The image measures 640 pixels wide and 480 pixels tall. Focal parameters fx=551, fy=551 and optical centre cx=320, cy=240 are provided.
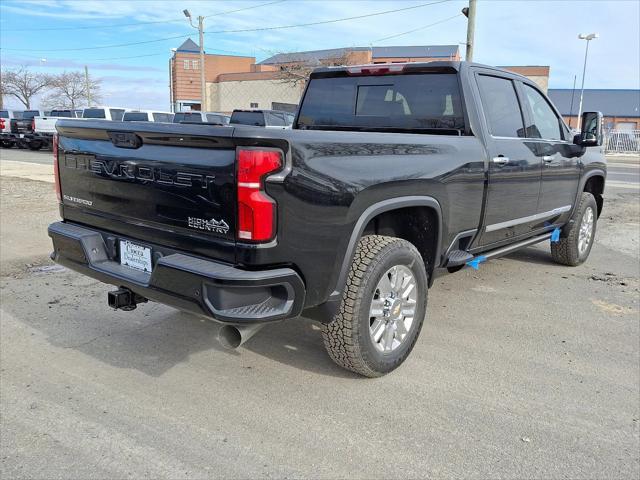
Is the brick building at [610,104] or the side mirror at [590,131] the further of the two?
the brick building at [610,104]

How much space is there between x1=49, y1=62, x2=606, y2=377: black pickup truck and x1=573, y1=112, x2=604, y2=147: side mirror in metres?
0.90

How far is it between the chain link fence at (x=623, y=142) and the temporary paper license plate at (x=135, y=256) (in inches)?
1648

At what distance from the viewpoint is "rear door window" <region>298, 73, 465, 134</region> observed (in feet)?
14.3

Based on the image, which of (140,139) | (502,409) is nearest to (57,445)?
(140,139)

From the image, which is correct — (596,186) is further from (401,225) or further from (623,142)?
(623,142)

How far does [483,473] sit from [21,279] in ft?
15.5

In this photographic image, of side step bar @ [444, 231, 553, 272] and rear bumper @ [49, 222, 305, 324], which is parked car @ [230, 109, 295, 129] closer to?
side step bar @ [444, 231, 553, 272]

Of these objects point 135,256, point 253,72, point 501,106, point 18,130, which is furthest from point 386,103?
point 253,72

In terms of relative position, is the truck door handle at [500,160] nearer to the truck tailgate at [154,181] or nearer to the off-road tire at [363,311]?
the off-road tire at [363,311]

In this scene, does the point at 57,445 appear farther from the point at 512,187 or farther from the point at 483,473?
the point at 512,187

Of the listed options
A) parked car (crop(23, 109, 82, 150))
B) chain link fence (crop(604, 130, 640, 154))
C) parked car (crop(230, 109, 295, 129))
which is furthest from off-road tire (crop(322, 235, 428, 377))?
chain link fence (crop(604, 130, 640, 154))

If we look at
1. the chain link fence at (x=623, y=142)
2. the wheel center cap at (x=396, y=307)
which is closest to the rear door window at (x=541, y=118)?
the wheel center cap at (x=396, y=307)

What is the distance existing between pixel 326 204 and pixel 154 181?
3.12ft

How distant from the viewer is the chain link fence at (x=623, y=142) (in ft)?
127
